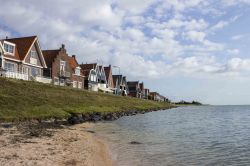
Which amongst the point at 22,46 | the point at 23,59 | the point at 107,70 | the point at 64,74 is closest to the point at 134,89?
the point at 107,70

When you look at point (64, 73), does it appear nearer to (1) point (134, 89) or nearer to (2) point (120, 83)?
(2) point (120, 83)

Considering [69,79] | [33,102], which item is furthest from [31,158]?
[69,79]

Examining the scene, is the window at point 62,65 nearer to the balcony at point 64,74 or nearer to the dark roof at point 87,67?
the balcony at point 64,74

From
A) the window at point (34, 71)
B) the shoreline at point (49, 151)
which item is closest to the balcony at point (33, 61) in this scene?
the window at point (34, 71)

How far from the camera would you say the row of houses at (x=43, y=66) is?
2496 inches

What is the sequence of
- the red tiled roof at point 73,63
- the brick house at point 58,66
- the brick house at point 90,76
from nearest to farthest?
the brick house at point 58,66, the red tiled roof at point 73,63, the brick house at point 90,76

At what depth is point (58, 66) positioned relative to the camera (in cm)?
8044

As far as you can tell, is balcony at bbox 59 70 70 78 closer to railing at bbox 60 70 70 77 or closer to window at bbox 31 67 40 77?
railing at bbox 60 70 70 77

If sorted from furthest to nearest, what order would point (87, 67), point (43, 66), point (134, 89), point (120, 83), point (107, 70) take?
A: point (134, 89), point (120, 83), point (107, 70), point (87, 67), point (43, 66)

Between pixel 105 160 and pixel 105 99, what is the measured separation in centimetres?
5834

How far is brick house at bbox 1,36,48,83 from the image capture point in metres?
62.2

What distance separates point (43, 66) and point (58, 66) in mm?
7329

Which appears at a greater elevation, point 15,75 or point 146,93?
point 146,93

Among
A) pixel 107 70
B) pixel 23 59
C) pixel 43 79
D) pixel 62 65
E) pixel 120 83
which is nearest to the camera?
pixel 23 59
